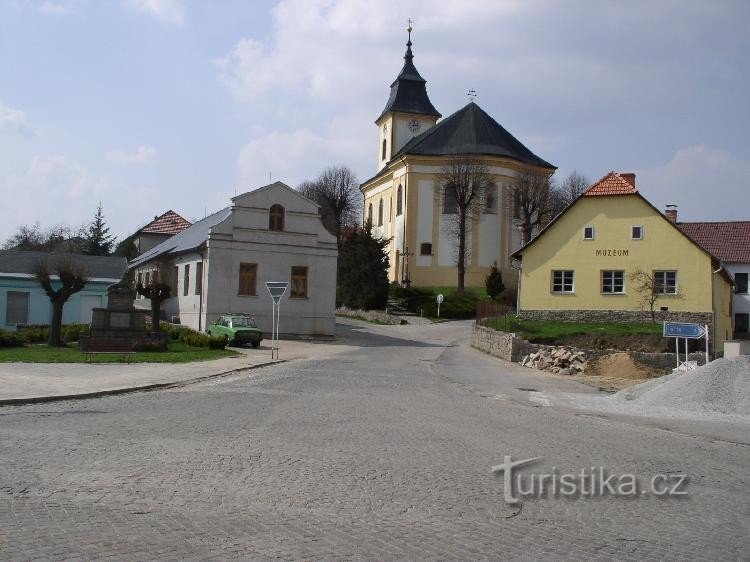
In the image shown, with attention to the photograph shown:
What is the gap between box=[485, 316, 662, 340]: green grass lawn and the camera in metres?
35.4

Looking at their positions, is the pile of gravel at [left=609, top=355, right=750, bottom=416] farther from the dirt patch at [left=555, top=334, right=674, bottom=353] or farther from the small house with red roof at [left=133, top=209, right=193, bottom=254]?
the small house with red roof at [left=133, top=209, right=193, bottom=254]

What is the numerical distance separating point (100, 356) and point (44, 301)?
1567 centimetres

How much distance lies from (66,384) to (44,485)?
1148 centimetres

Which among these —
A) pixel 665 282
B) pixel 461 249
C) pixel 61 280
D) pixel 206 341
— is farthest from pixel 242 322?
pixel 461 249

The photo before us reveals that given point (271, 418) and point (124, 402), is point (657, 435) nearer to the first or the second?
point (271, 418)

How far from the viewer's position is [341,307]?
2394 inches

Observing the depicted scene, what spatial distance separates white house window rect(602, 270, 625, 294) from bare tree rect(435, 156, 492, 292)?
79.8 ft

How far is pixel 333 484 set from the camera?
343 inches

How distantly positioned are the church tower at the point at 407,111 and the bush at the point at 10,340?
174ft

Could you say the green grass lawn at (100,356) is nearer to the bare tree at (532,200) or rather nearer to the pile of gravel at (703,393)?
the pile of gravel at (703,393)

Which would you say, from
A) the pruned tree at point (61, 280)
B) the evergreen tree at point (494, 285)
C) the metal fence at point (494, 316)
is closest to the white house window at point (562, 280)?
the metal fence at point (494, 316)

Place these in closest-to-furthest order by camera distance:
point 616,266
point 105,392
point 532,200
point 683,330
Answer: point 105,392, point 683,330, point 616,266, point 532,200

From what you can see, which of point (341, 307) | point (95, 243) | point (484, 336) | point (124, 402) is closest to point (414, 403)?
point (124, 402)

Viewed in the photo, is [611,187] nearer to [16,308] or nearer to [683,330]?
[683,330]
